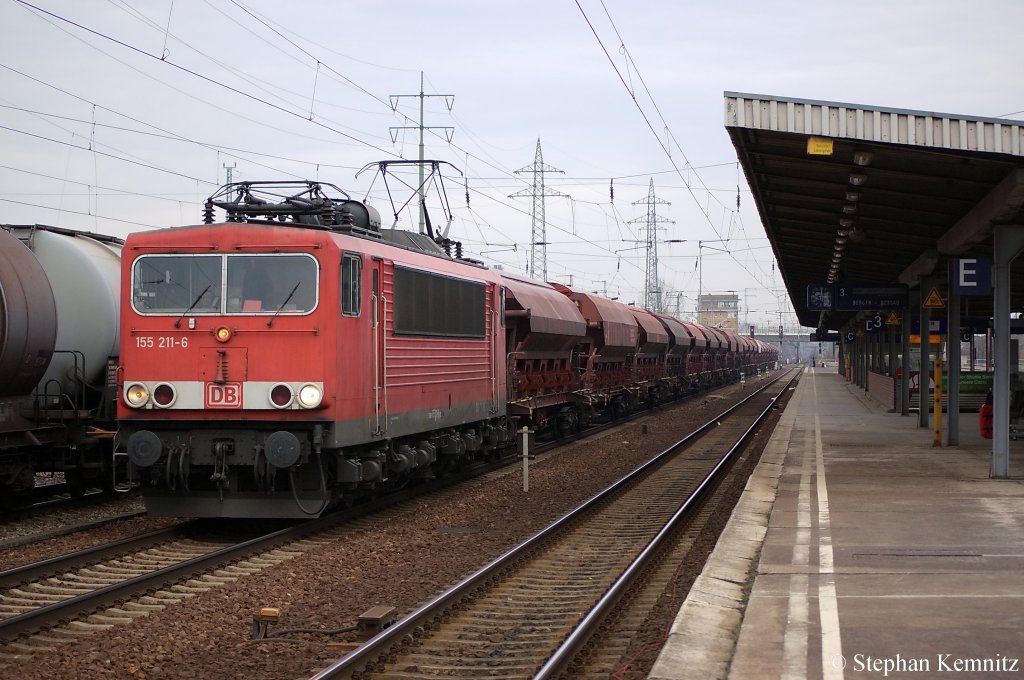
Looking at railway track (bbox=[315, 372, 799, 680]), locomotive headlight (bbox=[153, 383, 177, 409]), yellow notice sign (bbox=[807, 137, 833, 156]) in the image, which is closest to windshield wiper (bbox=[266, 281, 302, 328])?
locomotive headlight (bbox=[153, 383, 177, 409])

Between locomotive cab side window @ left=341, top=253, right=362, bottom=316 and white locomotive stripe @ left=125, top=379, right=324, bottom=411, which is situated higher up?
locomotive cab side window @ left=341, top=253, right=362, bottom=316

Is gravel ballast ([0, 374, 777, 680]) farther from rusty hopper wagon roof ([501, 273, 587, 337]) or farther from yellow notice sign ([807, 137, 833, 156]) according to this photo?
yellow notice sign ([807, 137, 833, 156])

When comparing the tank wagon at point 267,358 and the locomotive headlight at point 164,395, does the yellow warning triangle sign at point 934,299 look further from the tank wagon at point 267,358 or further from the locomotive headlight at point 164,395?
the locomotive headlight at point 164,395

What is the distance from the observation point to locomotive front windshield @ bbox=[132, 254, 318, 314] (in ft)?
36.6

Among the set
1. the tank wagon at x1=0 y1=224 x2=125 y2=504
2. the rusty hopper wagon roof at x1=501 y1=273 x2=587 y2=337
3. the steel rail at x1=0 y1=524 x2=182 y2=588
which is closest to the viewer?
the steel rail at x1=0 y1=524 x2=182 y2=588

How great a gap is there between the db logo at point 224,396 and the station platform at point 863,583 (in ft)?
16.5

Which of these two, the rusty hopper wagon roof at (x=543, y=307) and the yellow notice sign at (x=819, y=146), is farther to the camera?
the rusty hopper wagon roof at (x=543, y=307)

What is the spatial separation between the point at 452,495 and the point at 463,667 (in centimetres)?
819

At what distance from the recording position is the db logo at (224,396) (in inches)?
432

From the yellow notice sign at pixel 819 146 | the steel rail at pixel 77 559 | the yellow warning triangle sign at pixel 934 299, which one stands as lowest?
the steel rail at pixel 77 559

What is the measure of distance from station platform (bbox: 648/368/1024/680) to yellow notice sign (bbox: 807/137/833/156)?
165 inches

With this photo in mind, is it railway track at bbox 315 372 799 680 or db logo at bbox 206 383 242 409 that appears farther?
db logo at bbox 206 383 242 409

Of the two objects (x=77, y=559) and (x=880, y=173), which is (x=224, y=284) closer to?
(x=77, y=559)

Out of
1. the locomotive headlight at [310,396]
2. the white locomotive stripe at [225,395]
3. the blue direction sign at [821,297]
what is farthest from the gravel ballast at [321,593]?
the blue direction sign at [821,297]
